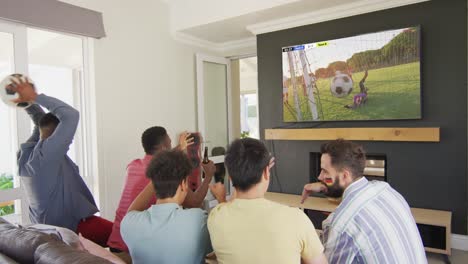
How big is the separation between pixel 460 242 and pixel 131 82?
12.6 ft

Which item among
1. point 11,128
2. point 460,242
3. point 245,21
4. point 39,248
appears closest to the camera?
point 39,248

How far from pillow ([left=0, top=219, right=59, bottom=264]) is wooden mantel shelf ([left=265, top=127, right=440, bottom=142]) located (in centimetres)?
283

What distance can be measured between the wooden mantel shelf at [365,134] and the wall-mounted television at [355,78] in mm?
140

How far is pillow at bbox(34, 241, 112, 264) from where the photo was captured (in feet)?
3.91

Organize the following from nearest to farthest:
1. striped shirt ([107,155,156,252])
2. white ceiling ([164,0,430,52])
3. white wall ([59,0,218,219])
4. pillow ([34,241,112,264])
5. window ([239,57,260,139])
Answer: pillow ([34,241,112,264]) → striped shirt ([107,155,156,252]) → white ceiling ([164,0,430,52]) → white wall ([59,0,218,219]) → window ([239,57,260,139])

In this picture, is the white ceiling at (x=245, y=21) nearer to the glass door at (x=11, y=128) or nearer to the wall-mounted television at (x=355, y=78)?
the wall-mounted television at (x=355, y=78)

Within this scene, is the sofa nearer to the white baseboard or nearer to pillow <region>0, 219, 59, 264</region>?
pillow <region>0, 219, 59, 264</region>

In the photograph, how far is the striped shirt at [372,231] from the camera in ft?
4.03

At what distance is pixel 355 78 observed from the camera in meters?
3.46

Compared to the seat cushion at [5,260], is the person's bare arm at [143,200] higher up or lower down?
higher up

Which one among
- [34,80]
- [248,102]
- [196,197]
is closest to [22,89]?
[196,197]

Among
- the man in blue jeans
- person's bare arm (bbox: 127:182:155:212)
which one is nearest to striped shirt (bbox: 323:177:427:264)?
person's bare arm (bbox: 127:182:155:212)

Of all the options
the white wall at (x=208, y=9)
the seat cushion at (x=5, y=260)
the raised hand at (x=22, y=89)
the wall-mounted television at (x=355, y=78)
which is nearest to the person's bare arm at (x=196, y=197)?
the seat cushion at (x=5, y=260)

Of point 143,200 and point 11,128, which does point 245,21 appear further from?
point 143,200
